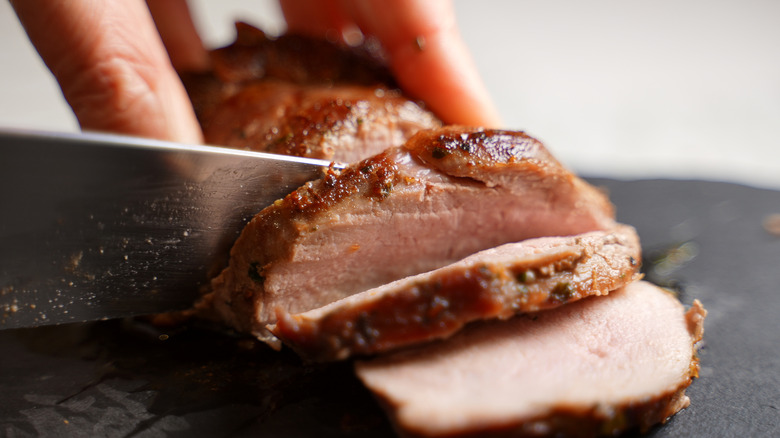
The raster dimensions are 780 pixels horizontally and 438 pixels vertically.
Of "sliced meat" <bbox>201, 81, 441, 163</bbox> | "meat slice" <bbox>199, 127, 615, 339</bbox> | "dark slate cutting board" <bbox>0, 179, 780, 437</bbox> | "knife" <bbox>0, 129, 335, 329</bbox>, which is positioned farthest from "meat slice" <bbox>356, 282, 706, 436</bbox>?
"sliced meat" <bbox>201, 81, 441, 163</bbox>

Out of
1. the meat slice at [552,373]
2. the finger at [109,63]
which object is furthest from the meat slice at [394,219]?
the finger at [109,63]

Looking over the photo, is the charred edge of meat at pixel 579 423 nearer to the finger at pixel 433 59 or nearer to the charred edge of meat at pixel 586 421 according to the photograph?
the charred edge of meat at pixel 586 421

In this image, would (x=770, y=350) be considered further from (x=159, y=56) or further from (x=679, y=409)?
(x=159, y=56)

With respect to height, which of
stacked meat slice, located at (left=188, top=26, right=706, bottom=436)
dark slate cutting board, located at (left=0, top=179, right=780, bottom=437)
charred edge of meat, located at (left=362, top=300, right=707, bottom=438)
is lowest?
dark slate cutting board, located at (left=0, top=179, right=780, bottom=437)

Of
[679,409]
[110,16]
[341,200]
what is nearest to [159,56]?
[110,16]

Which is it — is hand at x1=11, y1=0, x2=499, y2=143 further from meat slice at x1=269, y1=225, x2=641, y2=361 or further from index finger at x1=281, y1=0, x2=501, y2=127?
meat slice at x1=269, y1=225, x2=641, y2=361

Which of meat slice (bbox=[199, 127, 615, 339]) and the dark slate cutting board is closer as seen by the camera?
the dark slate cutting board
